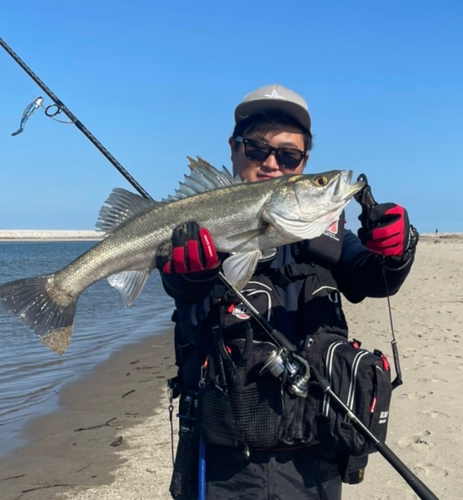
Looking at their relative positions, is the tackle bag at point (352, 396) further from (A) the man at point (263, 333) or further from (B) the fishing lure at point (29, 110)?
(B) the fishing lure at point (29, 110)

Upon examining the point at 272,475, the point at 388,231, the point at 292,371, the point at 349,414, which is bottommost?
the point at 272,475

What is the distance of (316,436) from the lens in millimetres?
2807

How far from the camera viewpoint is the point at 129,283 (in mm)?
3521

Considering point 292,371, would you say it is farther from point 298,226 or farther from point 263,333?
point 298,226

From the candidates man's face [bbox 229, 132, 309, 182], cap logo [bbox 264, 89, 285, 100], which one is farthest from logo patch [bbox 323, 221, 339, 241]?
cap logo [bbox 264, 89, 285, 100]

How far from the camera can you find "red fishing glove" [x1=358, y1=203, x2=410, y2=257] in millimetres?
2844

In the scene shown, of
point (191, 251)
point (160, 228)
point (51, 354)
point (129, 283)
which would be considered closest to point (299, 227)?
point (191, 251)

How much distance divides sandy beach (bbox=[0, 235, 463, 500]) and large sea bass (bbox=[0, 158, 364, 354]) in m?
1.39

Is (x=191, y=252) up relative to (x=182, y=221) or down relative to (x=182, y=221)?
down

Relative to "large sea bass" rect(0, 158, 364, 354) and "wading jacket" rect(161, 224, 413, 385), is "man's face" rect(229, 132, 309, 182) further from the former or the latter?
"wading jacket" rect(161, 224, 413, 385)

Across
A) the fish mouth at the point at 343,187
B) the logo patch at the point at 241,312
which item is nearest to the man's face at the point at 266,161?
the fish mouth at the point at 343,187

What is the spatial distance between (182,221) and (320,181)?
2.76 ft

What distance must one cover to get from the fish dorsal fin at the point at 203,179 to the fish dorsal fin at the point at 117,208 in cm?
25

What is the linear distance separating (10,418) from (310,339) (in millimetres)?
6016
